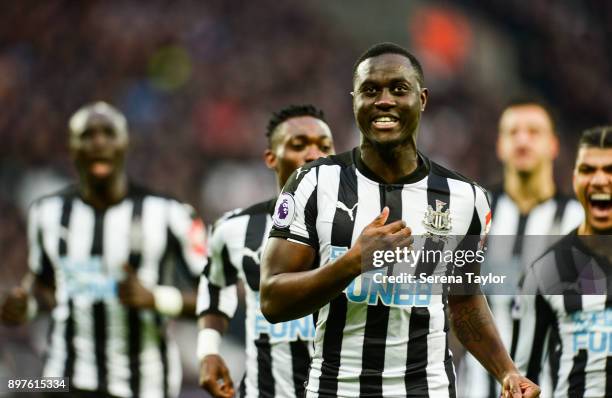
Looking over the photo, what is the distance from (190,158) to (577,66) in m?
6.07

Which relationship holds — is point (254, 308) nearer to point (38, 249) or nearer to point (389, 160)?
point (389, 160)

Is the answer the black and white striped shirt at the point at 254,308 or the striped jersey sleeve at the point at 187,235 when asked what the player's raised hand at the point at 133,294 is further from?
the black and white striped shirt at the point at 254,308

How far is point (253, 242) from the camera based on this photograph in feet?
16.8

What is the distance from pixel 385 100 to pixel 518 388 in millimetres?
1018

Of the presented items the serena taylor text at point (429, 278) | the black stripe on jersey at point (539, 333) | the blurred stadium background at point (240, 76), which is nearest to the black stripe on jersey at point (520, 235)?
the black stripe on jersey at point (539, 333)

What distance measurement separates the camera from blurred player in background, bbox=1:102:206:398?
6.07 meters

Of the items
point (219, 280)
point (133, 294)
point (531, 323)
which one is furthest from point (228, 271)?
point (531, 323)

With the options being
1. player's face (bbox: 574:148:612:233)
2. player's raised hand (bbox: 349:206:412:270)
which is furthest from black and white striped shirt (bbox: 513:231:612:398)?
player's raised hand (bbox: 349:206:412:270)

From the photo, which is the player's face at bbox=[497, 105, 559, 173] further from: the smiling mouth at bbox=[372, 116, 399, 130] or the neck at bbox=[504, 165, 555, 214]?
the smiling mouth at bbox=[372, 116, 399, 130]

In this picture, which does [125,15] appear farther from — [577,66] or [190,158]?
[577,66]

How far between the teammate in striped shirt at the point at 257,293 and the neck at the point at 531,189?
155 cm

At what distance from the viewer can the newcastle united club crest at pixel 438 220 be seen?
3717 mm

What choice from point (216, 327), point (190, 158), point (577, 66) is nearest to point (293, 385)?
point (216, 327)

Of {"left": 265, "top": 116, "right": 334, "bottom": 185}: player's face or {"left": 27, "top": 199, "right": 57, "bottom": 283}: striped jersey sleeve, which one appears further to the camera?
{"left": 27, "top": 199, "right": 57, "bottom": 283}: striped jersey sleeve
